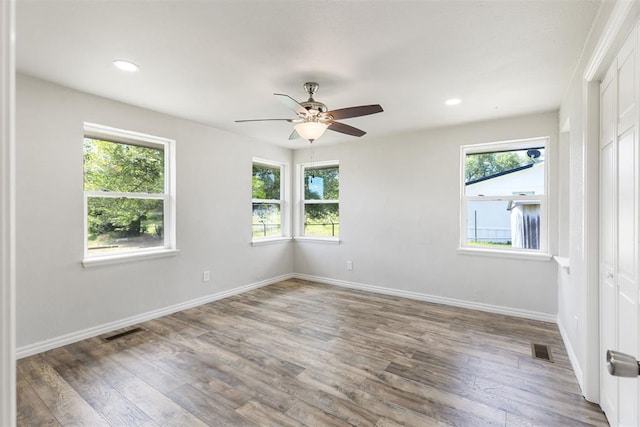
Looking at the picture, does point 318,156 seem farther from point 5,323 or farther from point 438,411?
point 5,323

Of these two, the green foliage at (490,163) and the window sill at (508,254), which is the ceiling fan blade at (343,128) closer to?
the green foliage at (490,163)

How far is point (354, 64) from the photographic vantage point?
242 cm

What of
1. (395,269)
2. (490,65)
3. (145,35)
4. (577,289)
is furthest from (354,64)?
(395,269)

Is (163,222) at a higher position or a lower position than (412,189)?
lower

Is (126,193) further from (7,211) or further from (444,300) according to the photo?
(444,300)

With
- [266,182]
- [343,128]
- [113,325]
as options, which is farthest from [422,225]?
[113,325]

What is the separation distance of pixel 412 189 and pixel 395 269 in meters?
1.21

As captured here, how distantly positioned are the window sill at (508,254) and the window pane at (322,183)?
218cm

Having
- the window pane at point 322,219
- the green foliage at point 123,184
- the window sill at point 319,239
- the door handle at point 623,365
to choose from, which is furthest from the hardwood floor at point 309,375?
the window pane at point 322,219

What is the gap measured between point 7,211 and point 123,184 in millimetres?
3469

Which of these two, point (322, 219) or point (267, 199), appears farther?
point (322, 219)

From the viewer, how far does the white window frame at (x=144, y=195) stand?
Answer: 10.3 feet

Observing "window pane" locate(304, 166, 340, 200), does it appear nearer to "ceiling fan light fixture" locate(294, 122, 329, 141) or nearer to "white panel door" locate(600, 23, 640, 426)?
"ceiling fan light fixture" locate(294, 122, 329, 141)

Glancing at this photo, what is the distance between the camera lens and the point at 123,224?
3465 mm
